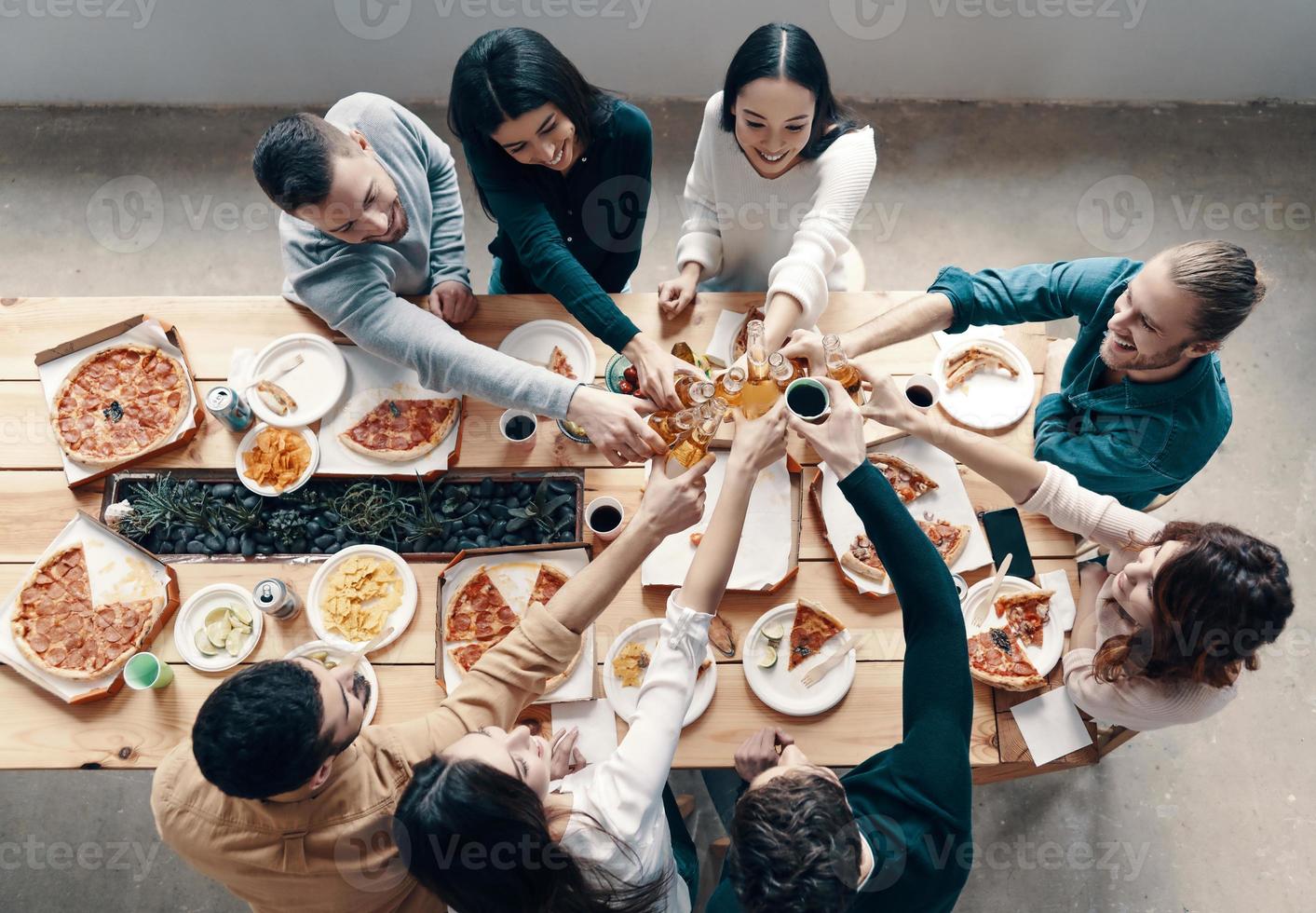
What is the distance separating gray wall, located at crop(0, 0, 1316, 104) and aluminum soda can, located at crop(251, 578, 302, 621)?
2748 millimetres

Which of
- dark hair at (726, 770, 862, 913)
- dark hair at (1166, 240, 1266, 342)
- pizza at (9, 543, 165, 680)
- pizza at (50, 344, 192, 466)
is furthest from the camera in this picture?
pizza at (50, 344, 192, 466)

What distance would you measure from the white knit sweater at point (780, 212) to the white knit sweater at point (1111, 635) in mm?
788

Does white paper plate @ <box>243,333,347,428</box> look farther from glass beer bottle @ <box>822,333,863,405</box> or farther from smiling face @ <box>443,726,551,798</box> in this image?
glass beer bottle @ <box>822,333,863,405</box>

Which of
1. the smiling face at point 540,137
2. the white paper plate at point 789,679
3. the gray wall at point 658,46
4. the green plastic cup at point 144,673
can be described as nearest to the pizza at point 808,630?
the white paper plate at point 789,679

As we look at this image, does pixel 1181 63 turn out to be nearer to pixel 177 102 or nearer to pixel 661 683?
pixel 661 683

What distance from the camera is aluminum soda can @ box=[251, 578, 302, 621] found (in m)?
1.98

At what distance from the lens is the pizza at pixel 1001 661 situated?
195cm

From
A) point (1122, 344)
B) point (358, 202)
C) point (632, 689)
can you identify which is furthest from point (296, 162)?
point (1122, 344)

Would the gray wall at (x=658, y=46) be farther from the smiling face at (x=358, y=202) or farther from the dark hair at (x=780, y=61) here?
the smiling face at (x=358, y=202)

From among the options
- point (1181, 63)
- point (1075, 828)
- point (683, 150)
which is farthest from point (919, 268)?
point (1075, 828)

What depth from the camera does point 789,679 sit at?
1993 mm

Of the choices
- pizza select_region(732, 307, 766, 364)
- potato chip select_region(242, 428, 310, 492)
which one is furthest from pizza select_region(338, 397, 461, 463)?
pizza select_region(732, 307, 766, 364)

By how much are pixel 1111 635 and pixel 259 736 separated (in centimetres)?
183

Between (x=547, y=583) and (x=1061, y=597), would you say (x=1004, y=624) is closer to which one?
(x=1061, y=597)
